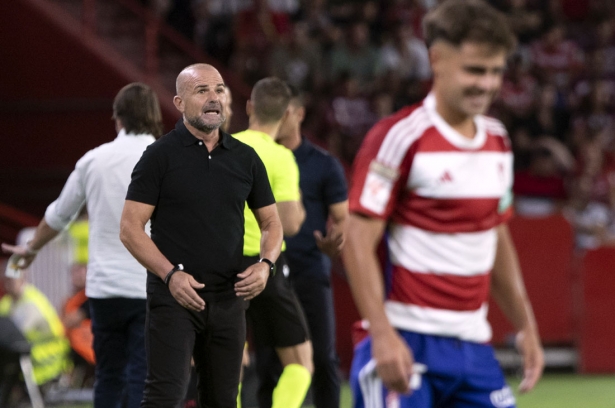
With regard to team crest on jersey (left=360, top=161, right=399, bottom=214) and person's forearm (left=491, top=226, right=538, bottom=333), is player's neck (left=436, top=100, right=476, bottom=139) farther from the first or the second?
person's forearm (left=491, top=226, right=538, bottom=333)

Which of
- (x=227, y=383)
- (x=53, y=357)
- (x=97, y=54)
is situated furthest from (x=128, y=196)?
(x=97, y=54)

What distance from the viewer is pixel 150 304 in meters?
5.25

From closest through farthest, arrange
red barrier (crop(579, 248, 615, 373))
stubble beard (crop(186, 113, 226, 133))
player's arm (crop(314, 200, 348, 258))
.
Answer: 1. stubble beard (crop(186, 113, 226, 133))
2. player's arm (crop(314, 200, 348, 258))
3. red barrier (crop(579, 248, 615, 373))

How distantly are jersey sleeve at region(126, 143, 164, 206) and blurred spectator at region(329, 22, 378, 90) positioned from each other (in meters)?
10.3

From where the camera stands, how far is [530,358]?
4.05 metres

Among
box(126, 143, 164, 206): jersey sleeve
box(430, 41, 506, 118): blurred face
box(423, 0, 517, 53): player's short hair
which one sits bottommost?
box(126, 143, 164, 206): jersey sleeve

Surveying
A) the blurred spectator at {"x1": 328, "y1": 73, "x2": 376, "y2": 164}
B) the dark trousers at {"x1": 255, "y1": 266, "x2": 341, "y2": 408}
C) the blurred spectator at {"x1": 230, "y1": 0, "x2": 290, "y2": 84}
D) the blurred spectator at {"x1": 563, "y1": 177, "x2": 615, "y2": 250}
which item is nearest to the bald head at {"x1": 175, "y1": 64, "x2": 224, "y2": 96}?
the dark trousers at {"x1": 255, "y1": 266, "x2": 341, "y2": 408}

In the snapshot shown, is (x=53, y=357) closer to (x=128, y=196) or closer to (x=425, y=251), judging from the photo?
(x=128, y=196)

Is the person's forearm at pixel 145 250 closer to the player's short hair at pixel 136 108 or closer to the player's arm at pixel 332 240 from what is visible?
the player's short hair at pixel 136 108

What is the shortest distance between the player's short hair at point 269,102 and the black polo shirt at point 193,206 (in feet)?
4.81

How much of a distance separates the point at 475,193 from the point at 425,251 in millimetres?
270

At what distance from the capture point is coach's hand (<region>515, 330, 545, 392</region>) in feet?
13.2

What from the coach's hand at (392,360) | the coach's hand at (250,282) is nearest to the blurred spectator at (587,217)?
the coach's hand at (250,282)

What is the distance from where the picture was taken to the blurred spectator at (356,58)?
15.5 metres
